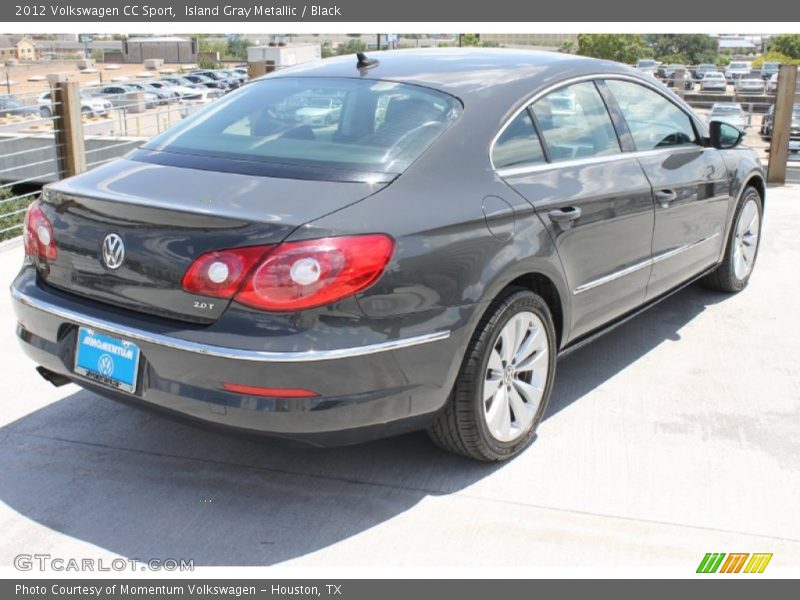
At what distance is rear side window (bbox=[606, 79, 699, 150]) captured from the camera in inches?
174

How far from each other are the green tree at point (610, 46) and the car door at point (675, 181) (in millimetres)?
70055

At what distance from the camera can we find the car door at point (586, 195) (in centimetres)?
363

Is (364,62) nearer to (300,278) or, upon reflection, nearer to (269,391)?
(300,278)

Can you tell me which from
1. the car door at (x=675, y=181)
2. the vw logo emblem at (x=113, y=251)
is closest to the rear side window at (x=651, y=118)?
the car door at (x=675, y=181)

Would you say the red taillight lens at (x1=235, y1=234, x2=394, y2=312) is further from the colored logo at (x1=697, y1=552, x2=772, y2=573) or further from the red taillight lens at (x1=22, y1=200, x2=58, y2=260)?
the colored logo at (x1=697, y1=552, x2=772, y2=573)

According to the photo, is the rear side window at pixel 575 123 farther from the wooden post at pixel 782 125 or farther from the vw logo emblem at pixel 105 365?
the wooden post at pixel 782 125

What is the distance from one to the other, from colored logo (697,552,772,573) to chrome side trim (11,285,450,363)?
1148 millimetres

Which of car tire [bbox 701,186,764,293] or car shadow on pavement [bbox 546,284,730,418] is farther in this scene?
car tire [bbox 701,186,764,293]

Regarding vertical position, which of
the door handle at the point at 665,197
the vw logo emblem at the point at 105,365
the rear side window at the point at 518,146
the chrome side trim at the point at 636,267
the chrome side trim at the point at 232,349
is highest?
the rear side window at the point at 518,146

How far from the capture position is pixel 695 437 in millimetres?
3869

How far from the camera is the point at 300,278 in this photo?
2795 millimetres

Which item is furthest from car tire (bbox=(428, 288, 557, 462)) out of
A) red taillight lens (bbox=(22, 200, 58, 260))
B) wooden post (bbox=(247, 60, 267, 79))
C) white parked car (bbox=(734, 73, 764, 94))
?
white parked car (bbox=(734, 73, 764, 94))

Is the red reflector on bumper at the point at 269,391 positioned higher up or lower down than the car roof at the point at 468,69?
lower down

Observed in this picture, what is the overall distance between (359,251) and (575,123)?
1605 millimetres
